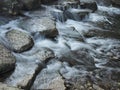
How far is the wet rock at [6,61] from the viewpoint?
5.29m

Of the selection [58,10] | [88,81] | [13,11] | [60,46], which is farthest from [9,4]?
[88,81]

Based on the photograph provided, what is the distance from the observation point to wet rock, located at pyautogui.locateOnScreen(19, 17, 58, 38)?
7.06m

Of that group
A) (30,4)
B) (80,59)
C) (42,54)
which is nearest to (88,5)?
(30,4)

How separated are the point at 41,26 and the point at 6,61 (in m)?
2.05

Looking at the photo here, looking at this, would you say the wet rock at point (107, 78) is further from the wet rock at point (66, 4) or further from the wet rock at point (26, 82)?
the wet rock at point (66, 4)

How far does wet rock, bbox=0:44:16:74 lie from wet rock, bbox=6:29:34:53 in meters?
0.45

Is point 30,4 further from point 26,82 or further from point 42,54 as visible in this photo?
point 26,82

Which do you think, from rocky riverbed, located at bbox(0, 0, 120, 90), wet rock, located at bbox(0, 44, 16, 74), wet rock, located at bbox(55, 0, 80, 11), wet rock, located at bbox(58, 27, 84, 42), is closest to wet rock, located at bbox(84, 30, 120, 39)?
rocky riverbed, located at bbox(0, 0, 120, 90)

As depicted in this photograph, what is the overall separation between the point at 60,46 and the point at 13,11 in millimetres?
2137

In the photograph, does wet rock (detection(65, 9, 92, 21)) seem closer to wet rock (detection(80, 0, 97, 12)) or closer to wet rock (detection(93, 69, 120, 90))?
wet rock (detection(80, 0, 97, 12))

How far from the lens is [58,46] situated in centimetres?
694

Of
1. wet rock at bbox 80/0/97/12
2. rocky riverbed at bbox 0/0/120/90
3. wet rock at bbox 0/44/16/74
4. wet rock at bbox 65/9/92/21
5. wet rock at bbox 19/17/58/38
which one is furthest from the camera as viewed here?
wet rock at bbox 80/0/97/12

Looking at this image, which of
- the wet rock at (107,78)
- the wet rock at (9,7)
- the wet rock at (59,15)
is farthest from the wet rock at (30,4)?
the wet rock at (107,78)

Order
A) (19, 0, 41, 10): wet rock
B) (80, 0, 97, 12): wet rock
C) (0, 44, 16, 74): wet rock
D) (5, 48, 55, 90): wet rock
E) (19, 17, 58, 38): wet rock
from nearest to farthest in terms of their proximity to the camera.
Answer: (5, 48, 55, 90): wet rock → (0, 44, 16, 74): wet rock → (19, 17, 58, 38): wet rock → (19, 0, 41, 10): wet rock → (80, 0, 97, 12): wet rock
